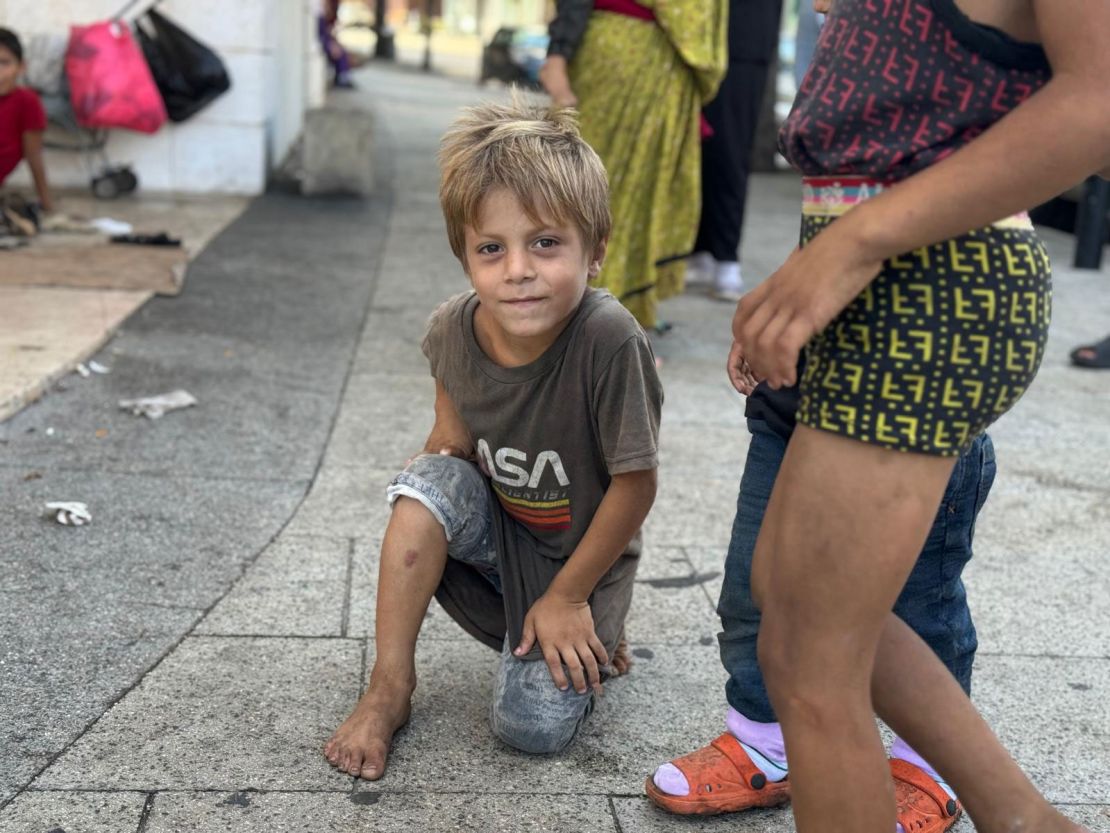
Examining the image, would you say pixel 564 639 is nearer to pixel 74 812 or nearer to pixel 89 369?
pixel 74 812

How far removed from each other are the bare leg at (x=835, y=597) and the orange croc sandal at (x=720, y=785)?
1.98 ft

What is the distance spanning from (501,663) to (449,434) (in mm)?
442

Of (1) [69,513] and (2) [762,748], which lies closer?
(2) [762,748]

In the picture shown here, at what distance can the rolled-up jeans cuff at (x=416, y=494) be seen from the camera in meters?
2.42

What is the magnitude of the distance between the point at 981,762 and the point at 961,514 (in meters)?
0.43

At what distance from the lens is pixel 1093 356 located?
18.2 ft

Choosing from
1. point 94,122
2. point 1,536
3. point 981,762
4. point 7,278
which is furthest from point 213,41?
point 981,762

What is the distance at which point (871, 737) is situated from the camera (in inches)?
64.2

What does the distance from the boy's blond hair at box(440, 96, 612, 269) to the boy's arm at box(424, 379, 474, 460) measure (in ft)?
1.03

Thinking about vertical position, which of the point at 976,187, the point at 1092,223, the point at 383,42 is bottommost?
the point at 383,42

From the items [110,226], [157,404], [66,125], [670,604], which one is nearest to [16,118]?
[110,226]

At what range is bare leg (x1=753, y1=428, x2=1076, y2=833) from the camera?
5.06ft

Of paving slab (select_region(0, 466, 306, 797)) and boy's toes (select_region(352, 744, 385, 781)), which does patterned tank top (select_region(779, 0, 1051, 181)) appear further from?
paving slab (select_region(0, 466, 306, 797))

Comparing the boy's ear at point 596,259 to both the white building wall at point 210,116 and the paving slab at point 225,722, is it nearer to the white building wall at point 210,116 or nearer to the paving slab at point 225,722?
the paving slab at point 225,722
